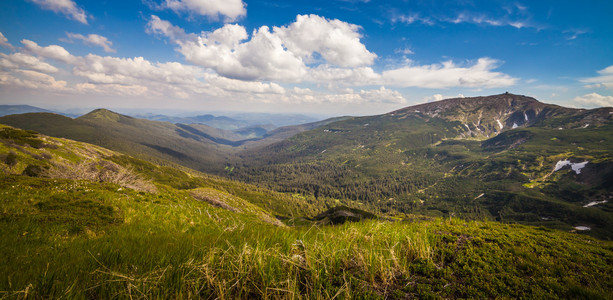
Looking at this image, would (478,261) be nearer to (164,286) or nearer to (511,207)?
(164,286)

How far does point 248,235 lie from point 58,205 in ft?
29.6

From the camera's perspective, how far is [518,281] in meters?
3.63

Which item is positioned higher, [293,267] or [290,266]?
[290,266]

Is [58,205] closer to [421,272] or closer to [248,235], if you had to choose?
[248,235]

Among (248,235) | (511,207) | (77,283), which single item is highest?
(77,283)

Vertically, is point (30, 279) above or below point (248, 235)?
above

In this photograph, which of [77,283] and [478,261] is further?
[478,261]

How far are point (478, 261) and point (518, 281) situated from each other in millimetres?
620

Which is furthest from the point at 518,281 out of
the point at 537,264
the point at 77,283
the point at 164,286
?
the point at 77,283

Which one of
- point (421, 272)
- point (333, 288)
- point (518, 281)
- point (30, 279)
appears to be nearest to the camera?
point (30, 279)

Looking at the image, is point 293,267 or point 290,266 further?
point 293,267

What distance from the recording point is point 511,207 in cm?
19475

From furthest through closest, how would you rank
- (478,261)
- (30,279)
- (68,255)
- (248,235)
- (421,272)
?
(248,235) < (478,261) < (421,272) < (68,255) < (30,279)

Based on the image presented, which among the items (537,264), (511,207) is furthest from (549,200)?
(537,264)
